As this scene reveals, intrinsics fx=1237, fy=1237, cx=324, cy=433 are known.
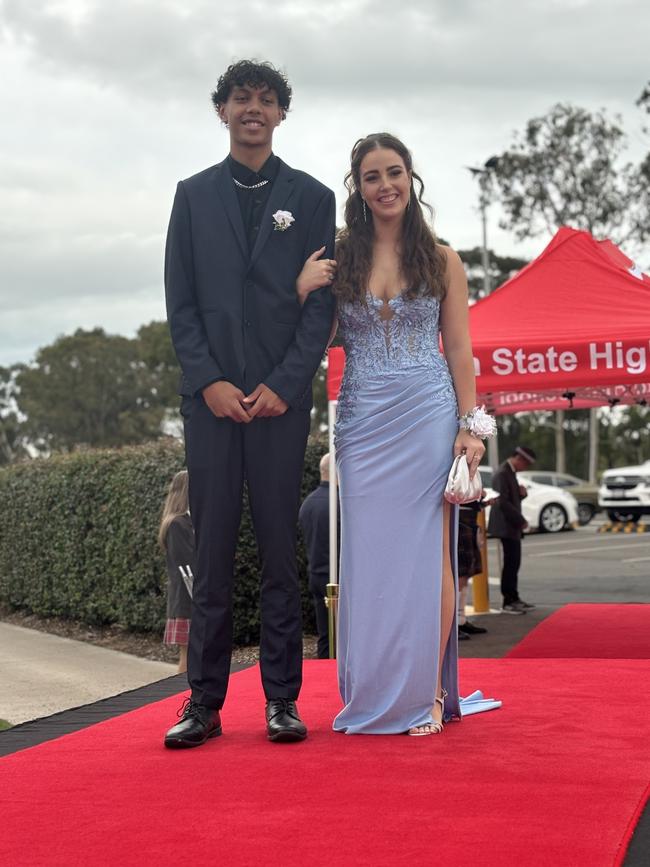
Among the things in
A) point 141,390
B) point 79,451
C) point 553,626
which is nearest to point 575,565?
point 79,451

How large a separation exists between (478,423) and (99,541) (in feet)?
27.1

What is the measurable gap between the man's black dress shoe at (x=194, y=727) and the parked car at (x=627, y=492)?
2422cm

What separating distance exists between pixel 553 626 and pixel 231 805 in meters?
6.27

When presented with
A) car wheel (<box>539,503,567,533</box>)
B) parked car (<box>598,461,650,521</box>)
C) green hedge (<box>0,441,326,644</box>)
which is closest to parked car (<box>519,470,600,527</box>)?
car wheel (<box>539,503,567,533</box>)

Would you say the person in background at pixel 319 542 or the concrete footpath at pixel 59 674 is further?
the person in background at pixel 319 542

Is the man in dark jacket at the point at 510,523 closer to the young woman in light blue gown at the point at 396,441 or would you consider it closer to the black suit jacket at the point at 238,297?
the young woman in light blue gown at the point at 396,441

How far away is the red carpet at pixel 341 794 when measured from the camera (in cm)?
273

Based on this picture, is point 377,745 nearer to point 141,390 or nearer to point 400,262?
point 400,262

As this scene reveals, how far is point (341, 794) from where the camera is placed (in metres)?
3.21

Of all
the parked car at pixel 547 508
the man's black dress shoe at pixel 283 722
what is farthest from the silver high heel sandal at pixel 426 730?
the parked car at pixel 547 508

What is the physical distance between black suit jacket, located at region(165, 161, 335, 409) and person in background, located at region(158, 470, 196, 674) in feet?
13.7

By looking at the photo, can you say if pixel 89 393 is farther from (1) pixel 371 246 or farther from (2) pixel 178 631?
→ (1) pixel 371 246

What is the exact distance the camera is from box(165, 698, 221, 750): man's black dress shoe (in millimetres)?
3916

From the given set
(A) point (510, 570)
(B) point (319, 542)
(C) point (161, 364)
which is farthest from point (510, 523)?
(C) point (161, 364)
